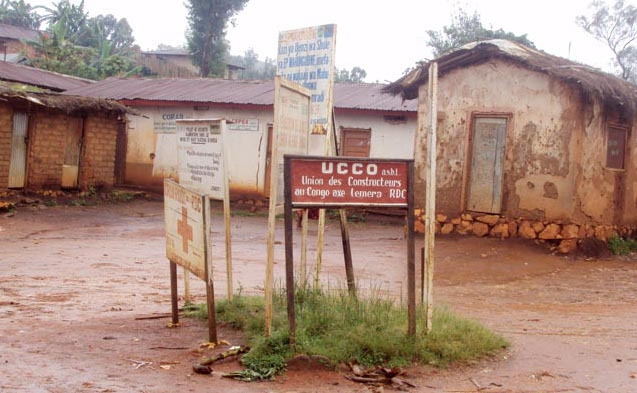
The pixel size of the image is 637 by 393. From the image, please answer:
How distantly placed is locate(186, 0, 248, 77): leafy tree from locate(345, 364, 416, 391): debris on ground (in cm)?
3439

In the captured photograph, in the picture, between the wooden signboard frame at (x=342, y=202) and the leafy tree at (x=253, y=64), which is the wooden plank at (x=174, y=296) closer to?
the wooden signboard frame at (x=342, y=202)

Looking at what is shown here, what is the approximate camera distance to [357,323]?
5.57m

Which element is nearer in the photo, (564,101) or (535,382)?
(535,382)

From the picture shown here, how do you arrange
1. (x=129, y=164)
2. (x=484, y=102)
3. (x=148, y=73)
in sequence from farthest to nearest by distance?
1. (x=148, y=73)
2. (x=129, y=164)
3. (x=484, y=102)

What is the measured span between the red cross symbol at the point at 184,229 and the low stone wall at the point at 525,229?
26.2 ft

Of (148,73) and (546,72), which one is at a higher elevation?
(148,73)

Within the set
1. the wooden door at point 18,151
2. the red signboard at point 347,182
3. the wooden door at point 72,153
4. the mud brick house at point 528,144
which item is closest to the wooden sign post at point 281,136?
the red signboard at point 347,182

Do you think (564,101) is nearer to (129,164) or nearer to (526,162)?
(526,162)

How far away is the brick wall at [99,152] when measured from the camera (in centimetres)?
1953

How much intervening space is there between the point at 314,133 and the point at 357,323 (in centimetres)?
200

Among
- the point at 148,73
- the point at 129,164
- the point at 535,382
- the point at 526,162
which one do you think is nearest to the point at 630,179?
the point at 526,162

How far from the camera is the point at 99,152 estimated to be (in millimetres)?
19922

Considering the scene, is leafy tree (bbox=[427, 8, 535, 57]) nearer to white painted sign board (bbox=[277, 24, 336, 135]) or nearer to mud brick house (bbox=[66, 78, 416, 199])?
mud brick house (bbox=[66, 78, 416, 199])

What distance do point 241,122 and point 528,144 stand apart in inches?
377
